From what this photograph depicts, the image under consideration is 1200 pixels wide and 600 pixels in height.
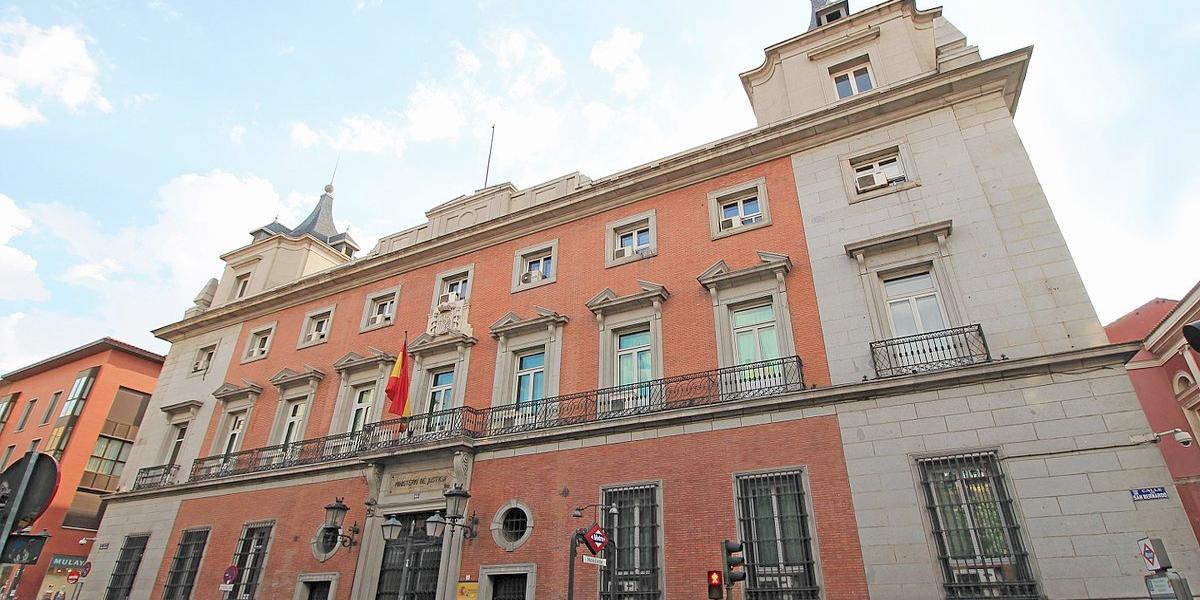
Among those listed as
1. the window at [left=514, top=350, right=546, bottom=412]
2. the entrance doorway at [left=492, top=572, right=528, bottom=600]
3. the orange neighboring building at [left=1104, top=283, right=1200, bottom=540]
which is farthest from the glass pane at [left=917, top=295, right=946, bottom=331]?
the orange neighboring building at [left=1104, top=283, right=1200, bottom=540]

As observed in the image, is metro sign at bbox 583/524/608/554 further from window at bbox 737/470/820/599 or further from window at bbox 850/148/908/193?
window at bbox 850/148/908/193

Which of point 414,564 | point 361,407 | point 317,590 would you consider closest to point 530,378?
point 414,564

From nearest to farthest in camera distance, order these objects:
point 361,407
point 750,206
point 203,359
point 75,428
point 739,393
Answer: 1. point 739,393
2. point 750,206
3. point 361,407
4. point 203,359
5. point 75,428

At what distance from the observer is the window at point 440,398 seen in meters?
17.7

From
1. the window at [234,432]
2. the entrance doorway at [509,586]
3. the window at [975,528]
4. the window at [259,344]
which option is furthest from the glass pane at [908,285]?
the window at [259,344]

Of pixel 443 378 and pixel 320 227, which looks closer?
pixel 443 378

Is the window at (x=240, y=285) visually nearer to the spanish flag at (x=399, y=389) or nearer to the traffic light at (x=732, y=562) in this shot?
the spanish flag at (x=399, y=389)

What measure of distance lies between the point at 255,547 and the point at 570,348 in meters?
11.1

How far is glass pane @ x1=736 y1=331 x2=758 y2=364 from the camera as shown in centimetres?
1476

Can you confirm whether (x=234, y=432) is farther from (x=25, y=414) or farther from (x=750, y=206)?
(x=25, y=414)

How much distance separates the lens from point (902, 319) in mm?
13742

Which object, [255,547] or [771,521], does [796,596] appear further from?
[255,547]

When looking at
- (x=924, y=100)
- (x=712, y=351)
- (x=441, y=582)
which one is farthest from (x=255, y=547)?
(x=924, y=100)

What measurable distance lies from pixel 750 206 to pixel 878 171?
125 inches
